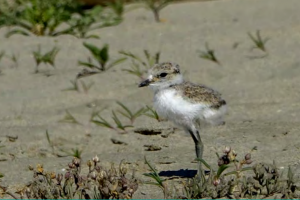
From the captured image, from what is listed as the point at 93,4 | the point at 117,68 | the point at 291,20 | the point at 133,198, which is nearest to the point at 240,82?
the point at 117,68

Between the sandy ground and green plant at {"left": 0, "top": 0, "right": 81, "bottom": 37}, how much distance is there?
185 millimetres

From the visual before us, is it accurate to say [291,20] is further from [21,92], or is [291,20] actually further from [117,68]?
[21,92]

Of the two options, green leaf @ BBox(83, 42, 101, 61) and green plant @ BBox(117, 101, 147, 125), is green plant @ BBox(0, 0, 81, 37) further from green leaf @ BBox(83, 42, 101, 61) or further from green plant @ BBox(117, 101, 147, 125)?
green plant @ BBox(117, 101, 147, 125)

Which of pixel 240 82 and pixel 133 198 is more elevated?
pixel 240 82

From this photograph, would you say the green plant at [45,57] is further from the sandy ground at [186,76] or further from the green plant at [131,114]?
the green plant at [131,114]

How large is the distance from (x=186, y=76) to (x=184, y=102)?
2.24 metres

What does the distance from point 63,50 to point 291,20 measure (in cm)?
206

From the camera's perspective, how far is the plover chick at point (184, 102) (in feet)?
15.0

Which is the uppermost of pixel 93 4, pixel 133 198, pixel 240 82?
pixel 93 4

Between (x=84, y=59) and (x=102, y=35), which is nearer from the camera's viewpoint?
(x=84, y=59)

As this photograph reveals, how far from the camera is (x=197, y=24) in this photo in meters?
8.34

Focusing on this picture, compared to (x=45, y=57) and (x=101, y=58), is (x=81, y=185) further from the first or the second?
(x=45, y=57)

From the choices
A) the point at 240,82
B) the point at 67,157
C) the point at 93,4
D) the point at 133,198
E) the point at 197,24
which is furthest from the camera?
the point at 93,4

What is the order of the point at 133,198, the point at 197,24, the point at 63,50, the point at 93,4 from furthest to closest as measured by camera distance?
the point at 93,4
the point at 197,24
the point at 63,50
the point at 133,198
